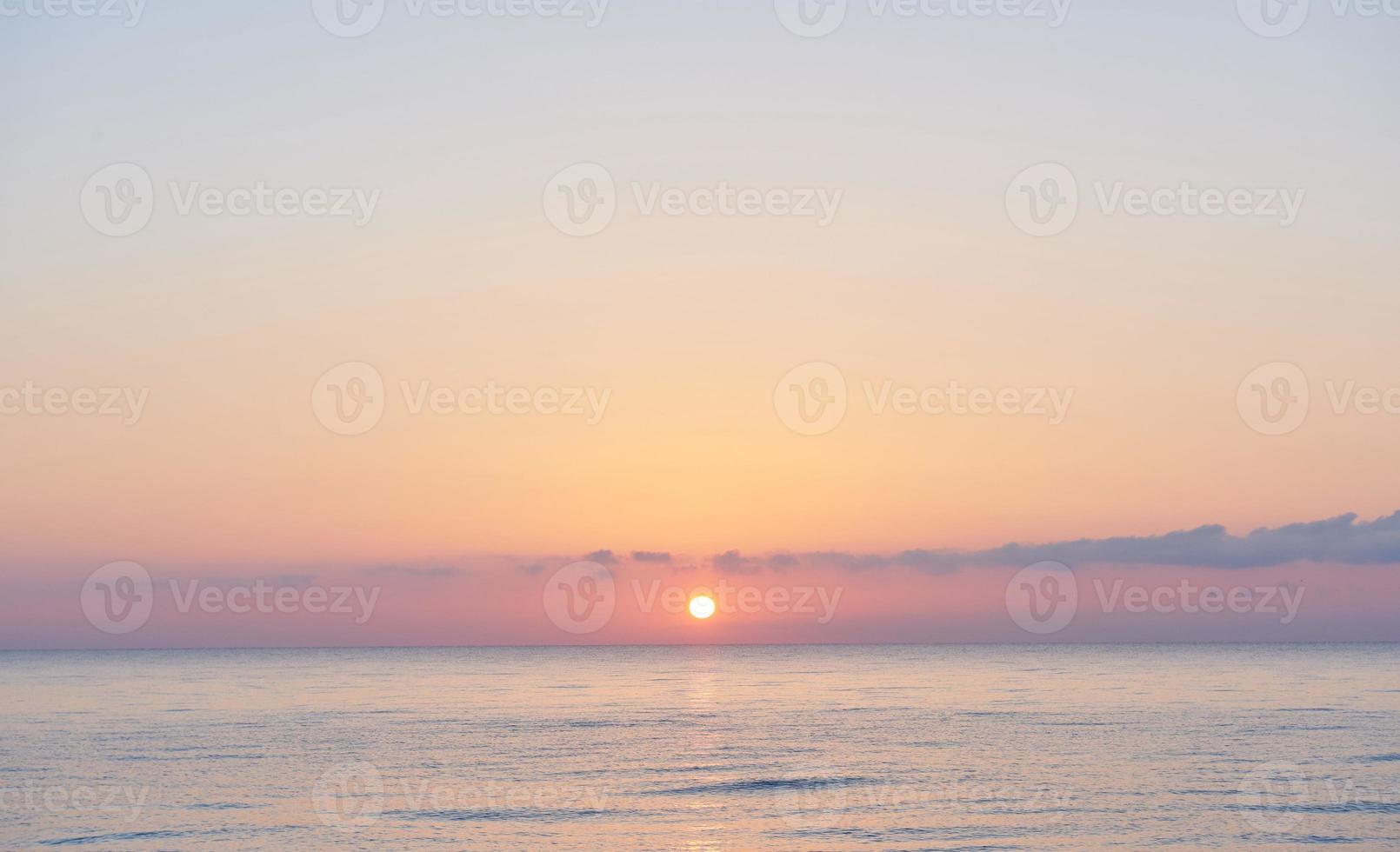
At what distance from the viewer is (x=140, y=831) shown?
43438mm

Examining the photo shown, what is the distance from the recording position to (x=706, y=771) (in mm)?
59062

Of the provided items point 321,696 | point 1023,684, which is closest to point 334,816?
point 321,696

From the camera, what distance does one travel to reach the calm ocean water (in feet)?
142

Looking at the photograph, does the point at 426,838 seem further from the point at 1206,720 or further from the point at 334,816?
the point at 1206,720

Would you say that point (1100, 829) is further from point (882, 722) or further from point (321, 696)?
point (321, 696)

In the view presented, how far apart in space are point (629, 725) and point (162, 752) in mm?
31749

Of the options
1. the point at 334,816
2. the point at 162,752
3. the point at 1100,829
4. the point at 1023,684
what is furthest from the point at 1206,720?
the point at 162,752

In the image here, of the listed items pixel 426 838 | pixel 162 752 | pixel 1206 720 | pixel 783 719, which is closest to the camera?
pixel 426 838

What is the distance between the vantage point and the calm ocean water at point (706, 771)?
142 ft

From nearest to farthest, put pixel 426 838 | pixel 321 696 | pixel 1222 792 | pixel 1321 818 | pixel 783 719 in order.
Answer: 1. pixel 426 838
2. pixel 1321 818
3. pixel 1222 792
4. pixel 783 719
5. pixel 321 696

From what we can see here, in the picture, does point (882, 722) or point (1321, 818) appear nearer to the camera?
point (1321, 818)

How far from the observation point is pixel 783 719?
90188 mm

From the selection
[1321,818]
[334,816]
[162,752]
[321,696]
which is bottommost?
[1321,818]

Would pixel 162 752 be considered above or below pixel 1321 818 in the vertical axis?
above
